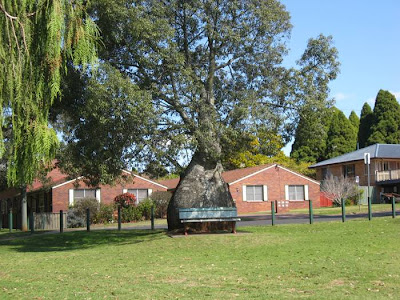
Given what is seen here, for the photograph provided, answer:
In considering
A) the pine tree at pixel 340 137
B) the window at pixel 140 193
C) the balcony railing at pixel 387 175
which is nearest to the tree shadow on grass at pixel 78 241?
the window at pixel 140 193

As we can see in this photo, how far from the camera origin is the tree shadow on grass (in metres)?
17.9

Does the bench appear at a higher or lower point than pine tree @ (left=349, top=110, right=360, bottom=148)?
lower

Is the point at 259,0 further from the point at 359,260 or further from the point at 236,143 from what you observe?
the point at 359,260

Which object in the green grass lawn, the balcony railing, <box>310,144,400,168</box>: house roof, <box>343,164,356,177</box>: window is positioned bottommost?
the green grass lawn

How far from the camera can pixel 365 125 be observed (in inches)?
2388

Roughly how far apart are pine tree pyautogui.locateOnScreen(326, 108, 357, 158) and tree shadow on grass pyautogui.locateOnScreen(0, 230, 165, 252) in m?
42.4

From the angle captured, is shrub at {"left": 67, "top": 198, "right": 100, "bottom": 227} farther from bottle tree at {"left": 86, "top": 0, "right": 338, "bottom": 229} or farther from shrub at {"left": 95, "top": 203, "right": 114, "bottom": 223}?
bottle tree at {"left": 86, "top": 0, "right": 338, "bottom": 229}

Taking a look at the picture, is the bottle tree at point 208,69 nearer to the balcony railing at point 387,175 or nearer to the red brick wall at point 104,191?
the red brick wall at point 104,191

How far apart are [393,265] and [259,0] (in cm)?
1184

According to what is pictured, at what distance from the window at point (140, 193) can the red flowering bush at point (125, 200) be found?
2494mm

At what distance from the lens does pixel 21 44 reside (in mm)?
8398

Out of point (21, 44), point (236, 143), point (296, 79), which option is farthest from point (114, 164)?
point (21, 44)

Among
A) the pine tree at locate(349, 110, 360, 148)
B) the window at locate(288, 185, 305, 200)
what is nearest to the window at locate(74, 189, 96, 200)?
the window at locate(288, 185, 305, 200)

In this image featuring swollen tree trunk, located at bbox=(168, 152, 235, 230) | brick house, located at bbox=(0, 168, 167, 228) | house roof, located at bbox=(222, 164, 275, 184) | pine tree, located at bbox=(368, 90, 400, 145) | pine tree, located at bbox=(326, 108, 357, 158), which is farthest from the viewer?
pine tree, located at bbox=(326, 108, 357, 158)
